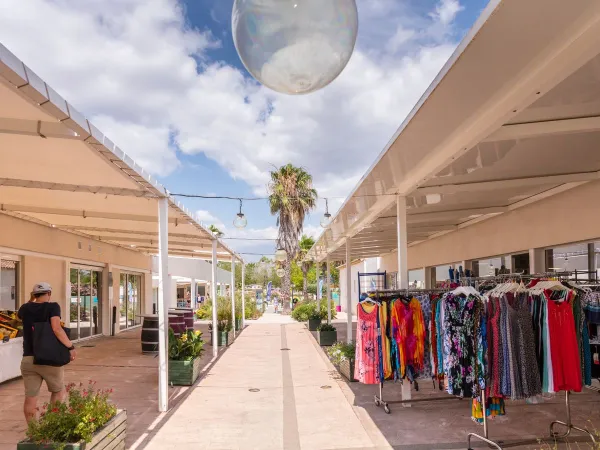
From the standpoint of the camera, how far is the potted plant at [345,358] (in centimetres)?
779

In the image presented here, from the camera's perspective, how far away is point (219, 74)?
4.85 meters

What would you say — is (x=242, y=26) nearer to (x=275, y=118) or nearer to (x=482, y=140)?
(x=482, y=140)

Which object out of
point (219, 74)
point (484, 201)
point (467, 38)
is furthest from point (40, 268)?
point (467, 38)

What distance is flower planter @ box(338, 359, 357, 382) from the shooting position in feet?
25.5

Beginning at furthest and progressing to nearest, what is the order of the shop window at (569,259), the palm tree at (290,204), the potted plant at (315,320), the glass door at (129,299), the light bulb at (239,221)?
1. the palm tree at (290,204)
2. the glass door at (129,299)
3. the potted plant at (315,320)
4. the light bulb at (239,221)
5. the shop window at (569,259)

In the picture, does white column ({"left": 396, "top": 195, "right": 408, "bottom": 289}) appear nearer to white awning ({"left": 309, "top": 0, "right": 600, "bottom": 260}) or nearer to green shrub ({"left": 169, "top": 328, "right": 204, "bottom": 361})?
white awning ({"left": 309, "top": 0, "right": 600, "bottom": 260})

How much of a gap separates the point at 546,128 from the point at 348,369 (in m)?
4.99

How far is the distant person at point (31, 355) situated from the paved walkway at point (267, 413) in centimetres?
101

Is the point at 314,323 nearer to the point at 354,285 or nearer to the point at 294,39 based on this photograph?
the point at 354,285

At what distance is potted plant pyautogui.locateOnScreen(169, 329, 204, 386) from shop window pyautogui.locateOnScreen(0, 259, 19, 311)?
3.31 m

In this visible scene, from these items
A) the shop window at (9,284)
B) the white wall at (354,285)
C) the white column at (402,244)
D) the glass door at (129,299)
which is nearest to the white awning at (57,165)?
the shop window at (9,284)

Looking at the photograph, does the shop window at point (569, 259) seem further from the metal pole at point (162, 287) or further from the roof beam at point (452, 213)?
the metal pole at point (162, 287)

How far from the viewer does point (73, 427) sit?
12.3ft

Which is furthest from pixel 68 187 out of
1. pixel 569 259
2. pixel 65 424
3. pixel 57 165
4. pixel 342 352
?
pixel 569 259
